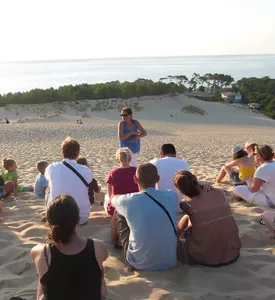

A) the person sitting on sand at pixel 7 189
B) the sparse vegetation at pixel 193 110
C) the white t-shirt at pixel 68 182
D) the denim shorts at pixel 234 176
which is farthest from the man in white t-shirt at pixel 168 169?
the sparse vegetation at pixel 193 110

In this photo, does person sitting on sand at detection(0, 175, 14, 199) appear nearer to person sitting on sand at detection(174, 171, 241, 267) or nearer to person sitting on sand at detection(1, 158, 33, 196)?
person sitting on sand at detection(1, 158, 33, 196)

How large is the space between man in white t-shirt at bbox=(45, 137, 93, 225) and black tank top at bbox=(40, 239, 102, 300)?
6.62 ft

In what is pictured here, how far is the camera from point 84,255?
2.74m

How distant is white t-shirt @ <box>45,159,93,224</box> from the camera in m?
4.75

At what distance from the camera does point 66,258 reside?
2.70m

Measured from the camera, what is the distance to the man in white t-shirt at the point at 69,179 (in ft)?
15.6

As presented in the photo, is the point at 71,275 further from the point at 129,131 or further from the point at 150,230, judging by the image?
the point at 129,131

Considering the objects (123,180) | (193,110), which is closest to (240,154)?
(123,180)

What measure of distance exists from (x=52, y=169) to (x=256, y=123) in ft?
114

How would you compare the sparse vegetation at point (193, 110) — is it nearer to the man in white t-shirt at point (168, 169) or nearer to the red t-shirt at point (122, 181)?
the man in white t-shirt at point (168, 169)

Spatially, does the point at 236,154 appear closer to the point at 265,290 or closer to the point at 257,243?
the point at 257,243

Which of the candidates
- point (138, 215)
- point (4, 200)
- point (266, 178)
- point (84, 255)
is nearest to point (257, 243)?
point (266, 178)

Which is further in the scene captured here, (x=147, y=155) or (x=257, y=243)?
(x=147, y=155)

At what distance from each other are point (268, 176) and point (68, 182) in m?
2.41
